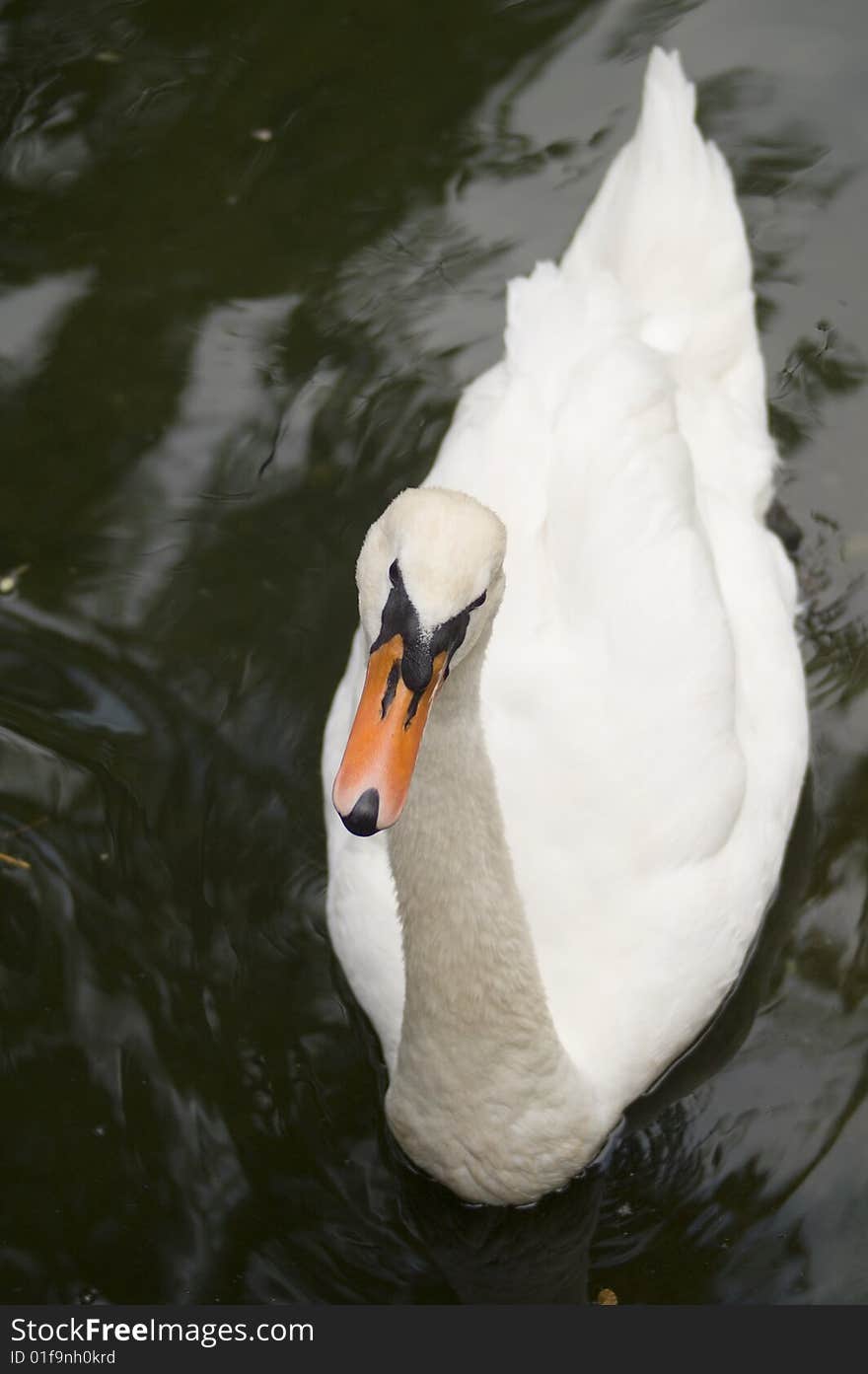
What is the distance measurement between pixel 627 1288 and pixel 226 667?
8.30 ft

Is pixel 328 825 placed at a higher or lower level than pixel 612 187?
lower

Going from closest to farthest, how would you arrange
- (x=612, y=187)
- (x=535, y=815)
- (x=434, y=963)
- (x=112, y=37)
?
(x=434, y=963) → (x=535, y=815) → (x=612, y=187) → (x=112, y=37)

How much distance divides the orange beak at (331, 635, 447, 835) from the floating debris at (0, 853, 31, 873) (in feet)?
7.72

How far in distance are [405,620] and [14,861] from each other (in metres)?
2.57

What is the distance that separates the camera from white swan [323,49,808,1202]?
4.43 metres

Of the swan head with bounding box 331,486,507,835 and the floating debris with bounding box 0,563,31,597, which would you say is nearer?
the swan head with bounding box 331,486,507,835

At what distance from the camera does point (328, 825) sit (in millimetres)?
5559

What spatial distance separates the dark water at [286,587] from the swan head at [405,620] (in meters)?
1.77

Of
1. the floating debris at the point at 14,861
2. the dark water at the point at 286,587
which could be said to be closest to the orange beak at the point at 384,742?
the dark water at the point at 286,587

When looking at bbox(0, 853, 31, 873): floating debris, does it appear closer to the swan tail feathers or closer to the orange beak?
the orange beak

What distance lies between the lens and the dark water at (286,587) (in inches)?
195

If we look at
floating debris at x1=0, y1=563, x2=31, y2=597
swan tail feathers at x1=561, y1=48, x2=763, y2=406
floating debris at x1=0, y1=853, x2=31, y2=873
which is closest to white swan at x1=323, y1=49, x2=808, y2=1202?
swan tail feathers at x1=561, y1=48, x2=763, y2=406

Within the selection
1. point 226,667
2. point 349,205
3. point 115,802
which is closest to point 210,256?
point 349,205

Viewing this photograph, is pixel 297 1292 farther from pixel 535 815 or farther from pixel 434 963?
pixel 535 815
